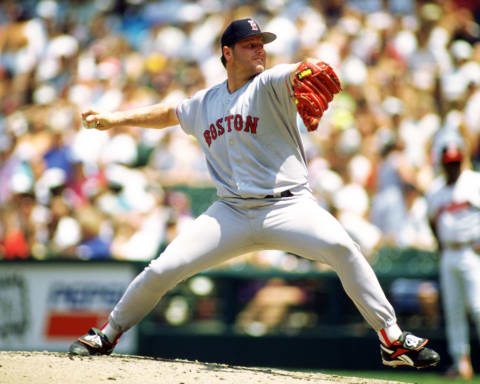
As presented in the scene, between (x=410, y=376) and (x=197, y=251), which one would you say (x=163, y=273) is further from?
(x=410, y=376)

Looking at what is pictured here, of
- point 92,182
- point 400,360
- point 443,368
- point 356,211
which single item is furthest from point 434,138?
point 400,360

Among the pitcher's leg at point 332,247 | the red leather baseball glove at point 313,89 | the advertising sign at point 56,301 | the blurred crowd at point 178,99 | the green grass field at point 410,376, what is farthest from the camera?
the blurred crowd at point 178,99

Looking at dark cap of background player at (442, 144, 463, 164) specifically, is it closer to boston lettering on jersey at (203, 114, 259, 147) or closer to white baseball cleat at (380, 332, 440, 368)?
white baseball cleat at (380, 332, 440, 368)

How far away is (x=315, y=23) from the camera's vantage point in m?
12.0

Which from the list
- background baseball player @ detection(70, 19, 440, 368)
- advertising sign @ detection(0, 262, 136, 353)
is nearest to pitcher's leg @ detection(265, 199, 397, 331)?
background baseball player @ detection(70, 19, 440, 368)

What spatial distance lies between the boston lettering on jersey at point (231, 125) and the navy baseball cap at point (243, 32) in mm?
466

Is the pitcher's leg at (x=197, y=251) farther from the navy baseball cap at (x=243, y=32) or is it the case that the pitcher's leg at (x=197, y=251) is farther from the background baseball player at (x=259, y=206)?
the navy baseball cap at (x=243, y=32)

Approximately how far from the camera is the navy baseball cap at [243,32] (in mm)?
4660

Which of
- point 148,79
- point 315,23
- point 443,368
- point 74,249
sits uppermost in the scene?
point 315,23

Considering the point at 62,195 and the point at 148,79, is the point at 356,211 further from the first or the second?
the point at 148,79

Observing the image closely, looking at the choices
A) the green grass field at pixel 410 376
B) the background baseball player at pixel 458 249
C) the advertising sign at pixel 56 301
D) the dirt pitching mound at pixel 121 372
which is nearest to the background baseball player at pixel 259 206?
the dirt pitching mound at pixel 121 372

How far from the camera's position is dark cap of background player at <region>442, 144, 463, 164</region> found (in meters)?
7.50

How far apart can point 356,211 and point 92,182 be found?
3258 mm

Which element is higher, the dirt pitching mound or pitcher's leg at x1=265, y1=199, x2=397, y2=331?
pitcher's leg at x1=265, y1=199, x2=397, y2=331
